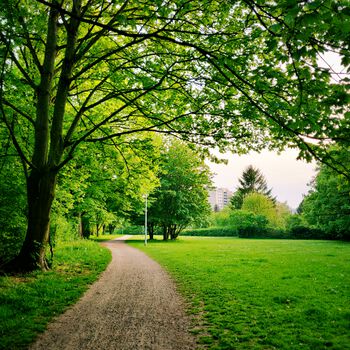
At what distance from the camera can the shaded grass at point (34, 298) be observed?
5.59 meters

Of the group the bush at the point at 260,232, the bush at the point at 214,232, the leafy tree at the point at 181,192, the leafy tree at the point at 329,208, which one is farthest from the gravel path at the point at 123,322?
the bush at the point at 214,232

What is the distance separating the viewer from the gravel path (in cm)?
530

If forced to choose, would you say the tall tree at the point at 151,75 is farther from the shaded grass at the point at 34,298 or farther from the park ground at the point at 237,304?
the park ground at the point at 237,304

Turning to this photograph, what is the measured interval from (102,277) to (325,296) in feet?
25.3

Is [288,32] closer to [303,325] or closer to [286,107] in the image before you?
[286,107]

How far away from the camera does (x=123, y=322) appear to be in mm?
6418

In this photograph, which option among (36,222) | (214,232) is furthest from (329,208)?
(36,222)

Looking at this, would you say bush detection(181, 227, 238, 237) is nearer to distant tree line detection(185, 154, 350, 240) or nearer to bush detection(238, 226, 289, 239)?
distant tree line detection(185, 154, 350, 240)

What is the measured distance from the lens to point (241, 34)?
317 inches

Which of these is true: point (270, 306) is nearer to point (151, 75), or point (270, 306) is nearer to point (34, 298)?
point (34, 298)

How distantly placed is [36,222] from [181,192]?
100ft

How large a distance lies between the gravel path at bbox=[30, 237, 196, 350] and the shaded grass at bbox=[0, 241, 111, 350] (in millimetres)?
271

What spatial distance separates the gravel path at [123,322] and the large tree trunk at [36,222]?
244 cm

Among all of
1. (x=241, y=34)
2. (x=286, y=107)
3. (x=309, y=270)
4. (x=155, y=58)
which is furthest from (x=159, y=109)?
(x=309, y=270)
